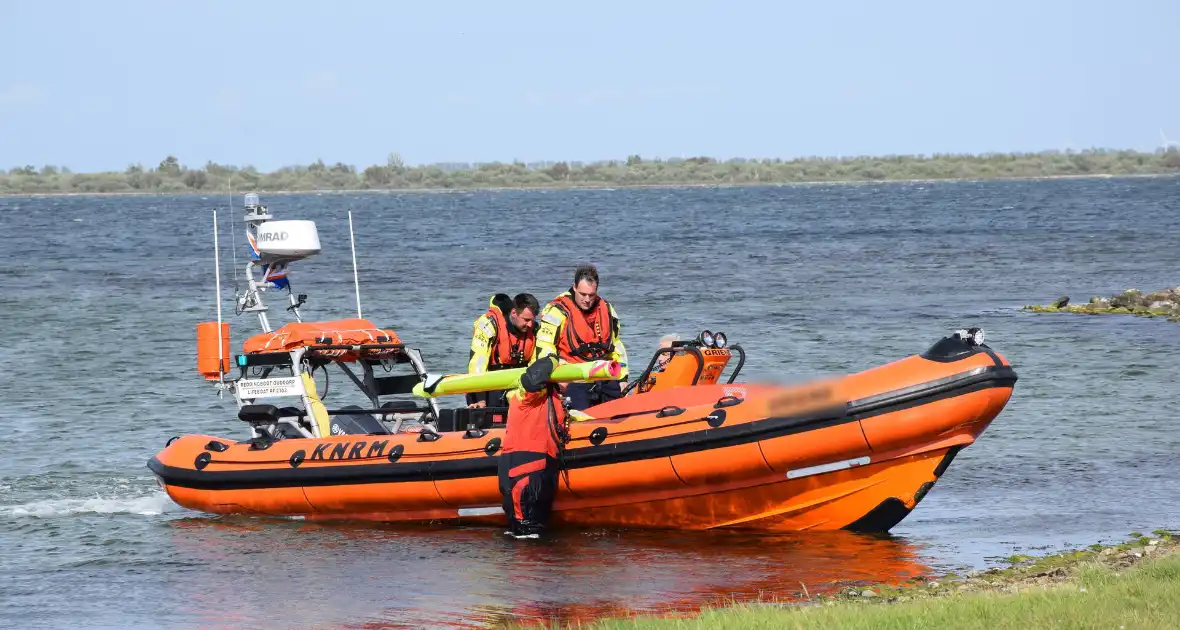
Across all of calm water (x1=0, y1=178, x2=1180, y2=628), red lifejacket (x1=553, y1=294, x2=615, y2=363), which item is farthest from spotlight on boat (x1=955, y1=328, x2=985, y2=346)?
red lifejacket (x1=553, y1=294, x2=615, y2=363)

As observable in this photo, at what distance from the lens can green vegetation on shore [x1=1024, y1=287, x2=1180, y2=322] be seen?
20812 mm

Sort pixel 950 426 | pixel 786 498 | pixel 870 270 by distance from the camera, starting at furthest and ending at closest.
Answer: pixel 870 270
pixel 786 498
pixel 950 426

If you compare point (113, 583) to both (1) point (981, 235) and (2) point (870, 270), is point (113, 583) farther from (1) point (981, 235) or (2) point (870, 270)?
(1) point (981, 235)

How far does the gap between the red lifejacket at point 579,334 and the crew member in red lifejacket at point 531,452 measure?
1.48ft

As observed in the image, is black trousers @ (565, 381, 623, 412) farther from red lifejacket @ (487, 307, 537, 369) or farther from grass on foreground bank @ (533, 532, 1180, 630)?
grass on foreground bank @ (533, 532, 1180, 630)

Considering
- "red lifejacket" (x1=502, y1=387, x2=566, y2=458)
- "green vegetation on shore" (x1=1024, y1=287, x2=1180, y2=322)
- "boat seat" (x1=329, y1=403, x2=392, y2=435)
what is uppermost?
"red lifejacket" (x1=502, y1=387, x2=566, y2=458)

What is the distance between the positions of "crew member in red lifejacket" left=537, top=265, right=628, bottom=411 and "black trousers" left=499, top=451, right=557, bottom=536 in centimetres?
68

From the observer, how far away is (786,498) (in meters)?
9.73

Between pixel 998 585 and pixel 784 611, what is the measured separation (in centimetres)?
153

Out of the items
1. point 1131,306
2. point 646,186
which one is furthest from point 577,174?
point 1131,306

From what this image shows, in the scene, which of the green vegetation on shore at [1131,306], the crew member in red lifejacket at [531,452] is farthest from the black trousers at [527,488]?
the green vegetation on shore at [1131,306]

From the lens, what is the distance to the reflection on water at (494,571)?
8.29 m

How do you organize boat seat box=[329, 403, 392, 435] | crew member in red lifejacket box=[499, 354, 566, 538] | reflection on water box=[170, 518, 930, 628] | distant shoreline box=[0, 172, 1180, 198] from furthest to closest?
1. distant shoreline box=[0, 172, 1180, 198]
2. boat seat box=[329, 403, 392, 435]
3. crew member in red lifejacket box=[499, 354, 566, 538]
4. reflection on water box=[170, 518, 930, 628]

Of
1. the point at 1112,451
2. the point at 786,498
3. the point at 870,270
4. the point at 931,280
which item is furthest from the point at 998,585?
the point at 870,270
